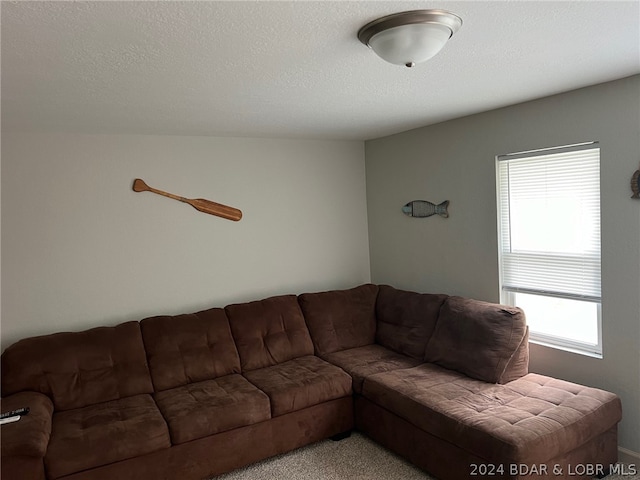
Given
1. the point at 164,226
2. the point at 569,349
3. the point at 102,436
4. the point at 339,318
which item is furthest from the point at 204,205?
the point at 569,349

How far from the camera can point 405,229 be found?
444cm

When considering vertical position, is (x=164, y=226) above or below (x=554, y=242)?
above

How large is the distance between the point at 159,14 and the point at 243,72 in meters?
0.70

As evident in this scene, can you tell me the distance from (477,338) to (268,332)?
1616mm

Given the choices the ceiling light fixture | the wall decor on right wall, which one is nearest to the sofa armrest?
the ceiling light fixture

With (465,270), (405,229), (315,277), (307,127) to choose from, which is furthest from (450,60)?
(315,277)

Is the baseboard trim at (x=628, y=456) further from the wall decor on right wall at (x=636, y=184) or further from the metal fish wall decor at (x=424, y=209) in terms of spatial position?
the metal fish wall decor at (x=424, y=209)

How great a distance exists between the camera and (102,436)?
104 inches

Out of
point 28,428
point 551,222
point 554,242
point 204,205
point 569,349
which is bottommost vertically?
point 28,428

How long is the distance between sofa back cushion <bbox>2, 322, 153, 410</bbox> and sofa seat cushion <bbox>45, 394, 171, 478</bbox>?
5.9 inches

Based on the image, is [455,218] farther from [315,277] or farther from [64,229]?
[64,229]

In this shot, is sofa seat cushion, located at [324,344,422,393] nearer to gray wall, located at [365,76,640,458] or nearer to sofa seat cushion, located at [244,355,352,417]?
sofa seat cushion, located at [244,355,352,417]

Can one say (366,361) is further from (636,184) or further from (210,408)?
(636,184)

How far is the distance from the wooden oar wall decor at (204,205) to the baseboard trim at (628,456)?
3.23 meters
